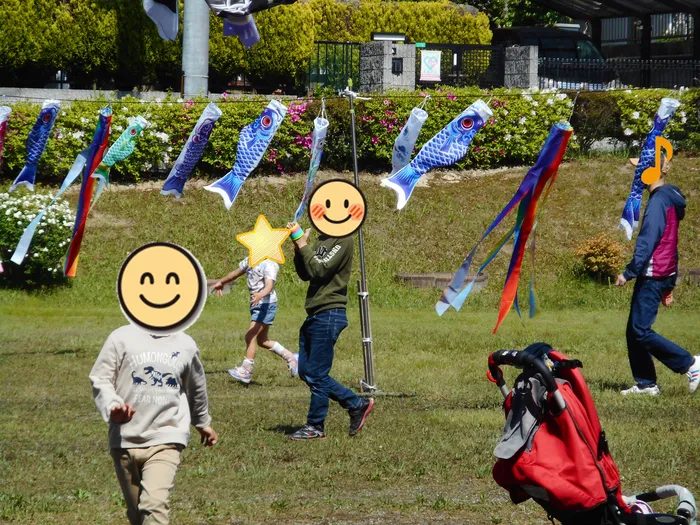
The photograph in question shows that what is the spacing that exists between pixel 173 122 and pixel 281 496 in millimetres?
13590

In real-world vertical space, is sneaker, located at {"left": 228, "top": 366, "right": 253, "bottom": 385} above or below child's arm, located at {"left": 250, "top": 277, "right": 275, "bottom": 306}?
below

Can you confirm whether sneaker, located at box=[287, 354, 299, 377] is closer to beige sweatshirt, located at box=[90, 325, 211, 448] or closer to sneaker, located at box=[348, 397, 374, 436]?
sneaker, located at box=[348, 397, 374, 436]

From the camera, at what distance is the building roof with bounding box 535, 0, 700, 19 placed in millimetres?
27656

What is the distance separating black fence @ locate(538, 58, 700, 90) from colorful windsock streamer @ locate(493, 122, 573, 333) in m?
15.4

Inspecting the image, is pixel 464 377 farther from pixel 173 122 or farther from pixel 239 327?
pixel 173 122

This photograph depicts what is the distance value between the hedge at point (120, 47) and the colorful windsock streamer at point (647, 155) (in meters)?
13.9

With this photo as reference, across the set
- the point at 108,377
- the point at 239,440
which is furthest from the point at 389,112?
the point at 108,377

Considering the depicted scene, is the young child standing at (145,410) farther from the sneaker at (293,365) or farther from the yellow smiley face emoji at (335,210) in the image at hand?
the sneaker at (293,365)

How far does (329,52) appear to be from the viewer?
25.5 metres

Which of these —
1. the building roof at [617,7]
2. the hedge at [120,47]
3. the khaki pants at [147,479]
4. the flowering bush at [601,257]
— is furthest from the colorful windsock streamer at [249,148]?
the building roof at [617,7]

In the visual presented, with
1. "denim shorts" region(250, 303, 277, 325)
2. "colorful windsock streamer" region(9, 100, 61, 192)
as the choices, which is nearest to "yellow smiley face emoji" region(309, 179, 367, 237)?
"denim shorts" region(250, 303, 277, 325)

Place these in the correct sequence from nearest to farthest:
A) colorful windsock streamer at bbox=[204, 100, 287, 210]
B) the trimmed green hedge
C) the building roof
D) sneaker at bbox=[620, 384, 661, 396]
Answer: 1. sneaker at bbox=[620, 384, 661, 396]
2. colorful windsock streamer at bbox=[204, 100, 287, 210]
3. the trimmed green hedge
4. the building roof

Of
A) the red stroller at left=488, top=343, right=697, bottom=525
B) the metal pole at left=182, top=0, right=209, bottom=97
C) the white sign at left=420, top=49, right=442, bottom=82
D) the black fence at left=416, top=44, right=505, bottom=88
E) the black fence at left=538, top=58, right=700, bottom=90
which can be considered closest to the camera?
the red stroller at left=488, top=343, right=697, bottom=525

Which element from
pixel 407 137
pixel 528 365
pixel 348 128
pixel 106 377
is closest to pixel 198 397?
pixel 106 377
